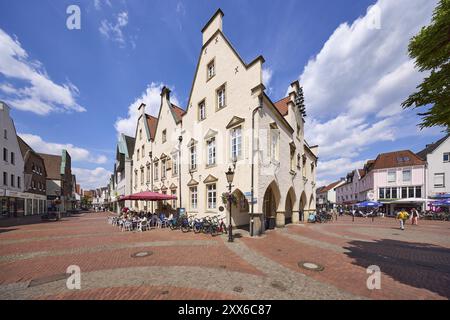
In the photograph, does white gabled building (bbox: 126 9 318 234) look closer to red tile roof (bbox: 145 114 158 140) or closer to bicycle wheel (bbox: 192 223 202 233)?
bicycle wheel (bbox: 192 223 202 233)

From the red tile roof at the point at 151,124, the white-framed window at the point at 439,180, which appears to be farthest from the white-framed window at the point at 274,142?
the white-framed window at the point at 439,180

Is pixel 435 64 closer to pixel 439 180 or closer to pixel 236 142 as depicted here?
pixel 236 142

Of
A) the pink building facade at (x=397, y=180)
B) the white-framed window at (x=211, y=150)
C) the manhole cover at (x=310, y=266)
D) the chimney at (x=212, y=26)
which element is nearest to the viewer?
the manhole cover at (x=310, y=266)

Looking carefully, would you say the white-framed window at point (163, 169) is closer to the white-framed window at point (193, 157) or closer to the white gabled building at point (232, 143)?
the white gabled building at point (232, 143)

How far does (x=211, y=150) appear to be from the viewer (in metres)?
15.6

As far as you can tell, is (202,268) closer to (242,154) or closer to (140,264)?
(140,264)

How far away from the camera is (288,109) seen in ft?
59.8

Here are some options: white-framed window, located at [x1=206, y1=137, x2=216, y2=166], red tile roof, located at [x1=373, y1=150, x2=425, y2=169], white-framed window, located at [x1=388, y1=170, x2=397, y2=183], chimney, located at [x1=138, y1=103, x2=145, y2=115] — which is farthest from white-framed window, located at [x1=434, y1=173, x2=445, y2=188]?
chimney, located at [x1=138, y1=103, x2=145, y2=115]

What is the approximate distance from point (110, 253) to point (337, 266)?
8.58m

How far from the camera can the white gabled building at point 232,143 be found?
12.6 m

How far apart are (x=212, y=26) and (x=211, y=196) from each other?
45.3 ft

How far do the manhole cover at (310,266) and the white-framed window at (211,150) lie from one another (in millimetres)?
9435

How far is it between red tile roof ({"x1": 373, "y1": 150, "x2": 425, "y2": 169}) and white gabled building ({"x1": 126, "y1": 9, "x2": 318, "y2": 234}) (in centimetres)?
2344

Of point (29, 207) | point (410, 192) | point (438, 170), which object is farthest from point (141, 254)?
point (438, 170)
